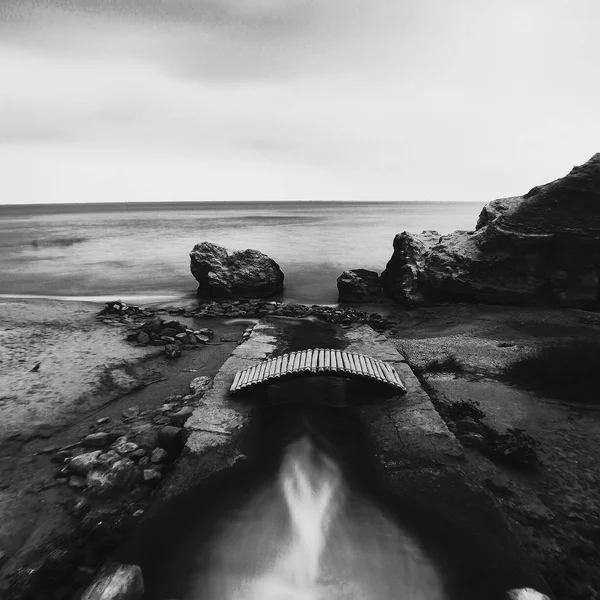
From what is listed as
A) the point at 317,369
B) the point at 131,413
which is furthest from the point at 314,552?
the point at 131,413

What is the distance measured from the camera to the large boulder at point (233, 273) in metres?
17.8

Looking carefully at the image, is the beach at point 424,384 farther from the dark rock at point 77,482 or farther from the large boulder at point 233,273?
the large boulder at point 233,273

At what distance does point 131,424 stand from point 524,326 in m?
11.2

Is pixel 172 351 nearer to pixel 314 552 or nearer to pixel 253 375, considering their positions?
pixel 253 375

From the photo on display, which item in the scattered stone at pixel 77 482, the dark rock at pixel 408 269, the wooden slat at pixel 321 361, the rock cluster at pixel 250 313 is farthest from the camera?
the dark rock at pixel 408 269

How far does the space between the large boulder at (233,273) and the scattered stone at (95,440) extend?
11.3 meters

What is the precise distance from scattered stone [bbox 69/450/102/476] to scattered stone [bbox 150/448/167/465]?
814mm

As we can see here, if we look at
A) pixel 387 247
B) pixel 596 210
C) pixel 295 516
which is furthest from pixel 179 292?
pixel 387 247

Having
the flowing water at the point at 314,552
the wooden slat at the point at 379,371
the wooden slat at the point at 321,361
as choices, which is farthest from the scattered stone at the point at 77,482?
the wooden slat at the point at 379,371

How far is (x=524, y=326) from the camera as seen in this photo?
39.3ft

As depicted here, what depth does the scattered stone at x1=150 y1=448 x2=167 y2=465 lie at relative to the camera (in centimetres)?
611

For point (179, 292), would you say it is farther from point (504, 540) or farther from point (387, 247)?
point (387, 247)

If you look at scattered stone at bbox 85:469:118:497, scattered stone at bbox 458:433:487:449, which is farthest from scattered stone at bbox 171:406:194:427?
scattered stone at bbox 458:433:487:449

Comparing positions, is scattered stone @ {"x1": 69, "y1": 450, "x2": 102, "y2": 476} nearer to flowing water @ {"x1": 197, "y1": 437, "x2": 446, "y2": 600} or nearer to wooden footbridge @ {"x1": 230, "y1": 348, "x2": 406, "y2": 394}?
flowing water @ {"x1": 197, "y1": 437, "x2": 446, "y2": 600}
